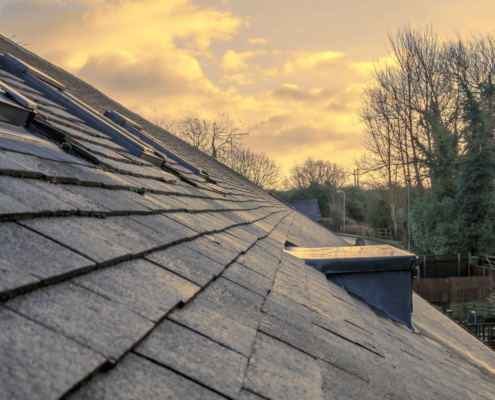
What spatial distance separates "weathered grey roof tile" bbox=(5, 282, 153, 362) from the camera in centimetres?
86

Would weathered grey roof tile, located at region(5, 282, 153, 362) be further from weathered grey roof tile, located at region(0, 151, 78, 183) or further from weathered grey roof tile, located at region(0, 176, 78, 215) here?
weathered grey roof tile, located at region(0, 151, 78, 183)

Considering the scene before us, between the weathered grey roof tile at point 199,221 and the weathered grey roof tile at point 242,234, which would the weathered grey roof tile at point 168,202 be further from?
the weathered grey roof tile at point 242,234

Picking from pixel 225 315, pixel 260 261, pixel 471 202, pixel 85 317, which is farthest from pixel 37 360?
pixel 471 202

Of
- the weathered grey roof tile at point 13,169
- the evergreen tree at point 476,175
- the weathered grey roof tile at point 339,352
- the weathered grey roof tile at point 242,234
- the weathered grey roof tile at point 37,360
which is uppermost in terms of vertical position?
the evergreen tree at point 476,175

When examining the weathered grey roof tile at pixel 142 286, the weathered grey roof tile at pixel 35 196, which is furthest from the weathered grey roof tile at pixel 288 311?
the weathered grey roof tile at pixel 35 196

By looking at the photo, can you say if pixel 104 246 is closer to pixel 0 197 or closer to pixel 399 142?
pixel 0 197

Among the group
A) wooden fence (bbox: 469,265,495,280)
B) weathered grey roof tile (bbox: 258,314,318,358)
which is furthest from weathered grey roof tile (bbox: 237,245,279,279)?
wooden fence (bbox: 469,265,495,280)

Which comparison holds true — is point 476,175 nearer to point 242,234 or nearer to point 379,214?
point 379,214

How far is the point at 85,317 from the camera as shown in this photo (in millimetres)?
946

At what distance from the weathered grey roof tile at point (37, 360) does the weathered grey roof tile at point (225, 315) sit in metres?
0.43

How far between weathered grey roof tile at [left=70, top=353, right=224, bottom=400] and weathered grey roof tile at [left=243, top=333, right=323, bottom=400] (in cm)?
20

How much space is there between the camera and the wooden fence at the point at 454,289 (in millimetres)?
18906

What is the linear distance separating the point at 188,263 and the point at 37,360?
42.4 inches

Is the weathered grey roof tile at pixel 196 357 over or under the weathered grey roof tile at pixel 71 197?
under
